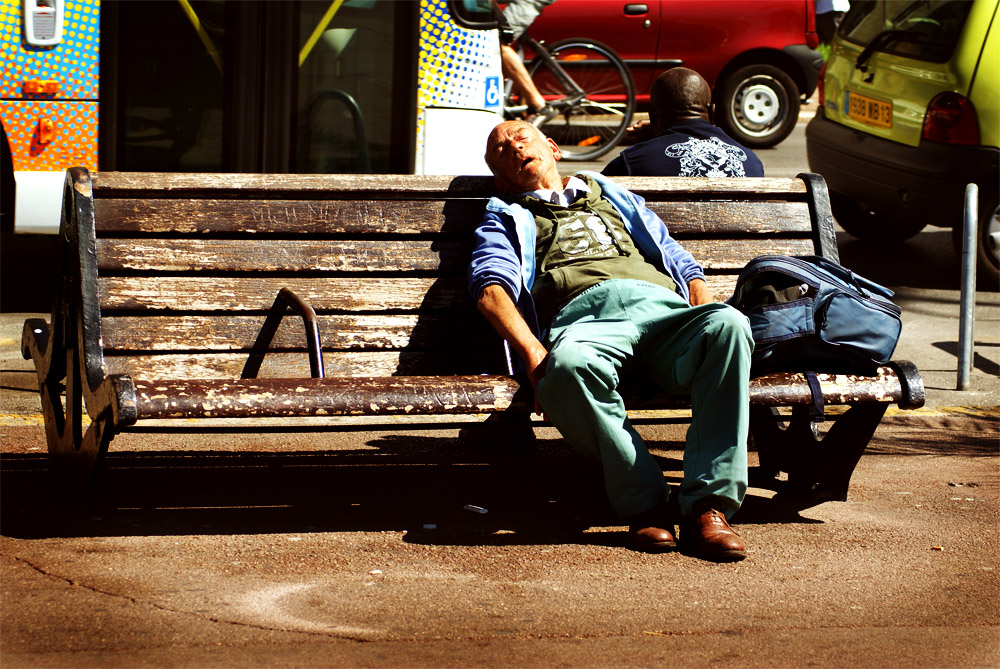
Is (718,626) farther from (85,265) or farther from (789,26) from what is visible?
(789,26)

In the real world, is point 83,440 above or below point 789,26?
below

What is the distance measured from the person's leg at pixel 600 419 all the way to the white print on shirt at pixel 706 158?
4.91 feet

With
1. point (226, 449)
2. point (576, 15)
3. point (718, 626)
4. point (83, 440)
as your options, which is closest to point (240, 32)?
point (226, 449)

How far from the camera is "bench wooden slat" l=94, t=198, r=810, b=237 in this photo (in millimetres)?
4559

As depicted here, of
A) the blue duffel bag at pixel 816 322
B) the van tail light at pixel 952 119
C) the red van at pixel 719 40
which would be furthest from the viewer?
the red van at pixel 719 40

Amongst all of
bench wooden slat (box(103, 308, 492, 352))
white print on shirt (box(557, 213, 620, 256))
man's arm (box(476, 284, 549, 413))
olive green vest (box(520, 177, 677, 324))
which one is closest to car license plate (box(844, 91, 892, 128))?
olive green vest (box(520, 177, 677, 324))

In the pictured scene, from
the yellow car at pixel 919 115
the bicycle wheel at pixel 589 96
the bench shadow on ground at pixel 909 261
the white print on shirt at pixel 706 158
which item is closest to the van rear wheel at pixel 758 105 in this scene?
the bicycle wheel at pixel 589 96

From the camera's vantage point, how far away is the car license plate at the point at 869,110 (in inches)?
349

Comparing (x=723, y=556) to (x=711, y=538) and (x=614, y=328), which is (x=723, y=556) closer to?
(x=711, y=538)

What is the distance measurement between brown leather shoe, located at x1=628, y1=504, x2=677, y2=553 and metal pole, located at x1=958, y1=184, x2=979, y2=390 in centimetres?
276

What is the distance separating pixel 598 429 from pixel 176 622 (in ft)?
4.34

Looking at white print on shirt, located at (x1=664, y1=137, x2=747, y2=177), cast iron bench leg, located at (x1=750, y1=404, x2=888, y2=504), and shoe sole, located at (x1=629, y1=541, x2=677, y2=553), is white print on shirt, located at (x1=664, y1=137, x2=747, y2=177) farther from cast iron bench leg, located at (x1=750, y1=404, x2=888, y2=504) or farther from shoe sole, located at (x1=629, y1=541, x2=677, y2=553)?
shoe sole, located at (x1=629, y1=541, x2=677, y2=553)

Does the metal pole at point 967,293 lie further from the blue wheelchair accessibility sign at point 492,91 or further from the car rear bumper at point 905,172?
the blue wheelchair accessibility sign at point 492,91

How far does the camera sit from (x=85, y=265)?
14.3 feet
